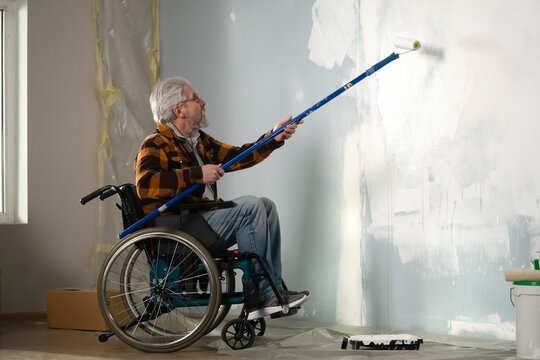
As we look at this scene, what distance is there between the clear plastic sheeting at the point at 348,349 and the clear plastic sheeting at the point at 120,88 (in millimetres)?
1456

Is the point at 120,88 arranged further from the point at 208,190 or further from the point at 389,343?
the point at 389,343

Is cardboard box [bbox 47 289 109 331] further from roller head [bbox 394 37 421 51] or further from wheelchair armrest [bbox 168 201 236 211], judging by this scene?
roller head [bbox 394 37 421 51]

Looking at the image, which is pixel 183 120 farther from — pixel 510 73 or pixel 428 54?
pixel 510 73

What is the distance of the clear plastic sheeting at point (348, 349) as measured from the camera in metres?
2.65

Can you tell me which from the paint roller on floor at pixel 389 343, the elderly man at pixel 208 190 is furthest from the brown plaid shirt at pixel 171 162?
the paint roller on floor at pixel 389 343

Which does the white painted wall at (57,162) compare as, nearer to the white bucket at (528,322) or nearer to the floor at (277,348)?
the floor at (277,348)

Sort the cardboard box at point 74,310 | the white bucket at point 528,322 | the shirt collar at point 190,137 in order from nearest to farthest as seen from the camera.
Result: the white bucket at point 528,322, the shirt collar at point 190,137, the cardboard box at point 74,310

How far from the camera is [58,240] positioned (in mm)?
4203

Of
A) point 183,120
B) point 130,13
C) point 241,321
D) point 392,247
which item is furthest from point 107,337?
point 130,13

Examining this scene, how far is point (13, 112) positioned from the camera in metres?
4.19

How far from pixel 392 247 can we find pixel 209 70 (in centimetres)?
148

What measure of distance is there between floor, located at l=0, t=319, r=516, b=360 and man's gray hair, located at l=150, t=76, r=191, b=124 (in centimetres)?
93

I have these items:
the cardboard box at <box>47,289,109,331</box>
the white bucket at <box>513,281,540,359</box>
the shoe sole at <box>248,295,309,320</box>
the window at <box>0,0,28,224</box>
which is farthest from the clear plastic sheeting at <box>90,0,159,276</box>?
the white bucket at <box>513,281,540,359</box>

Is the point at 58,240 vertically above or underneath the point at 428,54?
underneath
